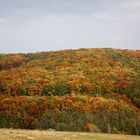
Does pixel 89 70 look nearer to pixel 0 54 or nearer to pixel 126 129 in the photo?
pixel 0 54

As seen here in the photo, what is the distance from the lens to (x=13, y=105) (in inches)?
3568

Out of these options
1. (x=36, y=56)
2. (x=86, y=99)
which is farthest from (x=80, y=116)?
(x=36, y=56)

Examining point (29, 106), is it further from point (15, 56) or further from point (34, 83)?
point (15, 56)

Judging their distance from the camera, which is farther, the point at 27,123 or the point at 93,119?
the point at 27,123

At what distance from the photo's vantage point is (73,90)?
111 meters

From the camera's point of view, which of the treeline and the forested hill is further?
the forested hill

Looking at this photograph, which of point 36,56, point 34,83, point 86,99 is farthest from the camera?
point 36,56

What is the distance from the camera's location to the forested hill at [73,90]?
6838 cm

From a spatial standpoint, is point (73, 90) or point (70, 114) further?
point (73, 90)

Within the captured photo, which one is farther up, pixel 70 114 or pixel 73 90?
pixel 70 114

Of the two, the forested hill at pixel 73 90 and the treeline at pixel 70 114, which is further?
the forested hill at pixel 73 90

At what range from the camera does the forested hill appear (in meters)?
68.4

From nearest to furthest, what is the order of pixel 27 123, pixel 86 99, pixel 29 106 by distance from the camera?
pixel 27 123, pixel 29 106, pixel 86 99

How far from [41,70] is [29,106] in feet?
125
